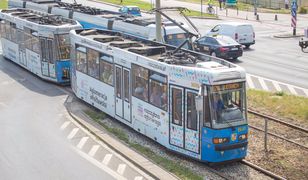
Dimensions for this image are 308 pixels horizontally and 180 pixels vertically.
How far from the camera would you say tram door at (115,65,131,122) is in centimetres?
1875

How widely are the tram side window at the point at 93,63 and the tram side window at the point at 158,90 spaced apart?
14.6 ft

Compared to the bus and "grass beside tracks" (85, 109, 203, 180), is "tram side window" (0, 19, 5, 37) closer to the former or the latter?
the bus

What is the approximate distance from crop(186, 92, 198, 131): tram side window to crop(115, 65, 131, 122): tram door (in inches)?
142

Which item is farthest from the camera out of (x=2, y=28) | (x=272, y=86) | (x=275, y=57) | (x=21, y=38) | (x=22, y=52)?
(x=275, y=57)

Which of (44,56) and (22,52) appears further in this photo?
(22,52)

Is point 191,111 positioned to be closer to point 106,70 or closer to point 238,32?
point 106,70

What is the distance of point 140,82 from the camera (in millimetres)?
17875

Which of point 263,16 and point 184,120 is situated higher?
point 263,16

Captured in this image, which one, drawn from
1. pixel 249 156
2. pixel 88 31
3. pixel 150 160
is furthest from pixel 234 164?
pixel 88 31

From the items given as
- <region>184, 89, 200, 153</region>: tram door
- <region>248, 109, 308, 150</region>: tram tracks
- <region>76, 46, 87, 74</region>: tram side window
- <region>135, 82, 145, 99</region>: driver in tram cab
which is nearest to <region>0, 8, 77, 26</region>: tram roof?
<region>76, 46, 87, 74</region>: tram side window

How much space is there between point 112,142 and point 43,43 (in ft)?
34.1

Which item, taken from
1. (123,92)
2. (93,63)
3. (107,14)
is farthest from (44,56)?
(123,92)

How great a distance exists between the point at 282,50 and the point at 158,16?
1696 centimetres

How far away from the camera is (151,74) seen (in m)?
17.2
